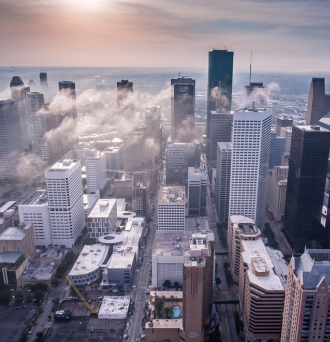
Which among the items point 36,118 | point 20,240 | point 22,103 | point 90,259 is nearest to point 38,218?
point 20,240

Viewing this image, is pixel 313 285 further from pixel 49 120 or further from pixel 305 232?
pixel 49 120

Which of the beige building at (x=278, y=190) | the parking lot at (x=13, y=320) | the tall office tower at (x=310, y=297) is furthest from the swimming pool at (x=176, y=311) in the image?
the beige building at (x=278, y=190)

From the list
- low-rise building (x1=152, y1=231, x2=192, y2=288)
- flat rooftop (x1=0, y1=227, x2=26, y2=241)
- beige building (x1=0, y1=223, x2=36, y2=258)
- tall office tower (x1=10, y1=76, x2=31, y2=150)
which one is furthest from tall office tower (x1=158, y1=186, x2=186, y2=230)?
tall office tower (x1=10, y1=76, x2=31, y2=150)

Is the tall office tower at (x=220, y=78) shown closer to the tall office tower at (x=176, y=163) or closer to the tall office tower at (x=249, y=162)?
the tall office tower at (x=176, y=163)

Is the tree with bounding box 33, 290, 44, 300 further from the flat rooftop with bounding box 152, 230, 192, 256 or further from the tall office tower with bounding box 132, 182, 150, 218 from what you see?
the tall office tower with bounding box 132, 182, 150, 218

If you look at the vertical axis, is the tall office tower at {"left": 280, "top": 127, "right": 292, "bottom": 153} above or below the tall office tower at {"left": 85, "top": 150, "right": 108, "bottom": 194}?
above
